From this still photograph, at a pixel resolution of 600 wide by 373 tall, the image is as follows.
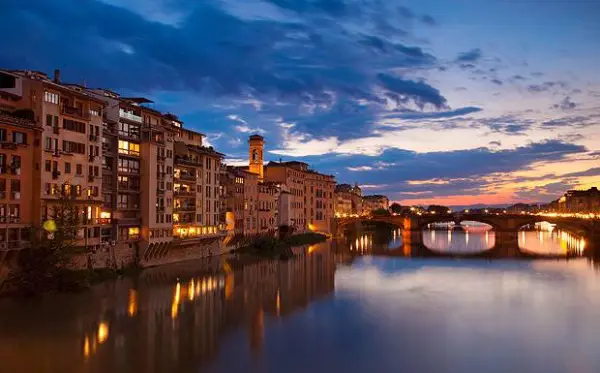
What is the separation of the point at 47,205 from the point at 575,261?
4972 centimetres

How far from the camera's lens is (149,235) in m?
41.6

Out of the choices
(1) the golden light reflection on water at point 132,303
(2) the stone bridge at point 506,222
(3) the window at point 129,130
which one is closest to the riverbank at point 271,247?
(3) the window at point 129,130

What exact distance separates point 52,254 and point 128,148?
1293cm

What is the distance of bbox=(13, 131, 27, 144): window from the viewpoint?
2999 cm

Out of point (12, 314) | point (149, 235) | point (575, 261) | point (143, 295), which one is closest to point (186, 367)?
point (12, 314)

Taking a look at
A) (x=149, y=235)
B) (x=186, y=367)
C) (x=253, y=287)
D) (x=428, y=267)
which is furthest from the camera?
(x=428, y=267)

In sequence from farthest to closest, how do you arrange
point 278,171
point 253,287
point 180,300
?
point 278,171 < point 253,287 < point 180,300

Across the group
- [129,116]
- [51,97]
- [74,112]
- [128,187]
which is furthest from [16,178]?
[129,116]

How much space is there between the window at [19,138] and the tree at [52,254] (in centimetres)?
368

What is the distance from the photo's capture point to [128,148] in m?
40.8

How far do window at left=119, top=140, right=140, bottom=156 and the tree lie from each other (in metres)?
7.96

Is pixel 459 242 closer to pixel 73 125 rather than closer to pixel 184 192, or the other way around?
pixel 184 192

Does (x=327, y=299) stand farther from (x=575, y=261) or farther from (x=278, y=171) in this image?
(x=278, y=171)

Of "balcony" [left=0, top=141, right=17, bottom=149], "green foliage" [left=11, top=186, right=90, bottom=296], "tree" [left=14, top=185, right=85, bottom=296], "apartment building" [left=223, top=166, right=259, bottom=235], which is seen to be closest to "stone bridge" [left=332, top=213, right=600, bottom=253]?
"apartment building" [left=223, top=166, right=259, bottom=235]
